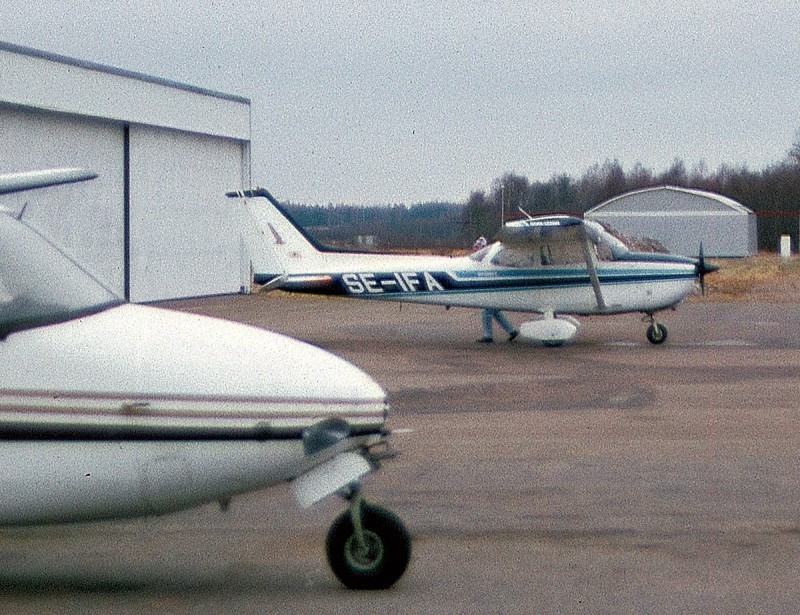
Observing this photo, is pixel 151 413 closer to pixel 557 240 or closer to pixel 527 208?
pixel 557 240

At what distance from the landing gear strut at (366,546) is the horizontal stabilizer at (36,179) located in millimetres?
1929

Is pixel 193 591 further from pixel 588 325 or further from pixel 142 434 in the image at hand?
pixel 588 325

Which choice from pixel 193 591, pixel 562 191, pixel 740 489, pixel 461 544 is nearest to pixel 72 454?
pixel 193 591

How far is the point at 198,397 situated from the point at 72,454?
0.54 m

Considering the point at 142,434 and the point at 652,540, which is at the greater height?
the point at 142,434

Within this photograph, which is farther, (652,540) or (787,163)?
(787,163)

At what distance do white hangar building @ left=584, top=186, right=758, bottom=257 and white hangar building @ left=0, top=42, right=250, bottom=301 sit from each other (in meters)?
32.1

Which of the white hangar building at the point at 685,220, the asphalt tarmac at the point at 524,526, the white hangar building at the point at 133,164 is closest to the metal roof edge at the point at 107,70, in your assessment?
the white hangar building at the point at 133,164

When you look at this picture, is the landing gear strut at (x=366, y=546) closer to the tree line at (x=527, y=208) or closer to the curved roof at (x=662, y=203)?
the tree line at (x=527, y=208)

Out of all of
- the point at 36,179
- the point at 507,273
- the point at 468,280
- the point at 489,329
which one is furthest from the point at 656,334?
the point at 36,179

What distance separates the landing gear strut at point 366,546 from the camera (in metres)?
5.70

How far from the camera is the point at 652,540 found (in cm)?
702

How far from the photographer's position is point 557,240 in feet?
67.9

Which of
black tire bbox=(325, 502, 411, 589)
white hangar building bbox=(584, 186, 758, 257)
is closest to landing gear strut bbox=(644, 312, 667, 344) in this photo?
black tire bbox=(325, 502, 411, 589)
